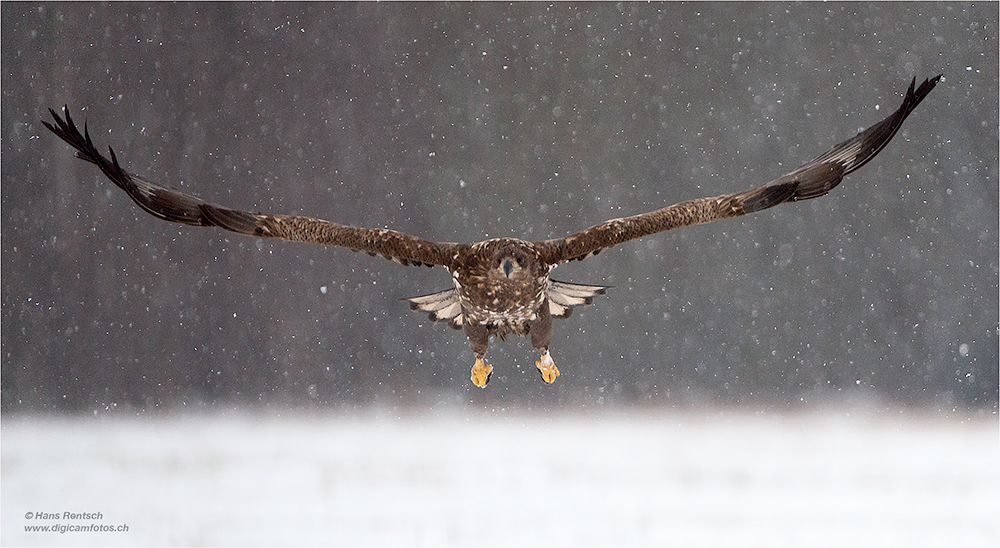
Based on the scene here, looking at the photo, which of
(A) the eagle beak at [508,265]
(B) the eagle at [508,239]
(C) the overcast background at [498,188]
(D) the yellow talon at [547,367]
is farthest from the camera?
(C) the overcast background at [498,188]

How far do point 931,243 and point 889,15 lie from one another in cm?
186

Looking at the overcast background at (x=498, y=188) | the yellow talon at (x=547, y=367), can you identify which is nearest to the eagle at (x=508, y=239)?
the yellow talon at (x=547, y=367)

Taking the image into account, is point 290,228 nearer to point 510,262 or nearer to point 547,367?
point 510,262

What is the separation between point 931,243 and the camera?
5.77 meters

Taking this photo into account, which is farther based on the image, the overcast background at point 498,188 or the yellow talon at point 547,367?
the overcast background at point 498,188

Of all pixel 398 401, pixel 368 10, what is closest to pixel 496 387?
pixel 398 401

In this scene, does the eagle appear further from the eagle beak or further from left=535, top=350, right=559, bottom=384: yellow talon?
left=535, top=350, right=559, bottom=384: yellow talon

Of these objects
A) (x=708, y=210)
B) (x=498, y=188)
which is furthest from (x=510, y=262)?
(x=498, y=188)

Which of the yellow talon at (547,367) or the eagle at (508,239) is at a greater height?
the eagle at (508,239)

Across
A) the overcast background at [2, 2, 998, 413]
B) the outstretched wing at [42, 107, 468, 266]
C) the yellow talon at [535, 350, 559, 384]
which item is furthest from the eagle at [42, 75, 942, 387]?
the overcast background at [2, 2, 998, 413]

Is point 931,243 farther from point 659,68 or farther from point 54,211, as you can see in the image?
point 54,211

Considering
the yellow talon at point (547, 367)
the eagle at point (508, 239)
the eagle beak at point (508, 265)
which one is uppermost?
the eagle at point (508, 239)

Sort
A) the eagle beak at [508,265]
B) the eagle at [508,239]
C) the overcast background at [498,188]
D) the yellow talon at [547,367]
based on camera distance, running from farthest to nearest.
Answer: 1. the overcast background at [498,188]
2. the yellow talon at [547,367]
3. the eagle at [508,239]
4. the eagle beak at [508,265]

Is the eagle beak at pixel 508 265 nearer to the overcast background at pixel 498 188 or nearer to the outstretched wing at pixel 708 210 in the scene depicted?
the outstretched wing at pixel 708 210
